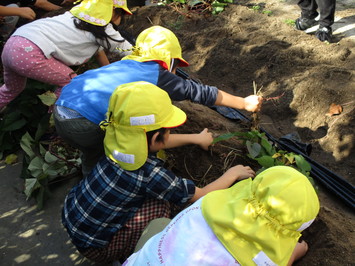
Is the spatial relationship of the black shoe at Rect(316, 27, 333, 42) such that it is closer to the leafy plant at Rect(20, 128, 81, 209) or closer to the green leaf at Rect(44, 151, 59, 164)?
the leafy plant at Rect(20, 128, 81, 209)

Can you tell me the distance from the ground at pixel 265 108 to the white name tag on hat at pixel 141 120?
0.99 m

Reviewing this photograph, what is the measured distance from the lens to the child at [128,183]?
1.69m

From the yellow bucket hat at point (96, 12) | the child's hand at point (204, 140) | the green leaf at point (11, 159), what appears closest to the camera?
the child's hand at point (204, 140)

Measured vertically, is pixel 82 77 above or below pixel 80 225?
above

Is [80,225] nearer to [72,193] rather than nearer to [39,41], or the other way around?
[72,193]

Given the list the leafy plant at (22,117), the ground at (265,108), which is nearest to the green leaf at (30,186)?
the ground at (265,108)

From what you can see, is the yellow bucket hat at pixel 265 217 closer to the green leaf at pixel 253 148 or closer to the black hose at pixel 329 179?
the green leaf at pixel 253 148

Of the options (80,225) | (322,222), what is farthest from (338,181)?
(80,225)

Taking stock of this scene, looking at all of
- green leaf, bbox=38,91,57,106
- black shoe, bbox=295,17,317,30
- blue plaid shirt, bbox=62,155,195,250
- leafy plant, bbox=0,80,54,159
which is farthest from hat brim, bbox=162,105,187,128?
black shoe, bbox=295,17,317,30

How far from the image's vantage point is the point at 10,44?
2.74 meters

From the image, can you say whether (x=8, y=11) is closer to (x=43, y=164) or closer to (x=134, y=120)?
(x=43, y=164)

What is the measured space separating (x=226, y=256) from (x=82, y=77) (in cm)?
164

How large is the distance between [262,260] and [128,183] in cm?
89

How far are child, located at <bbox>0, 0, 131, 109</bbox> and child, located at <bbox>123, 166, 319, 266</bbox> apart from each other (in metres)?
2.06
